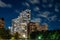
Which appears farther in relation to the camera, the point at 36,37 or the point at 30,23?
the point at 30,23

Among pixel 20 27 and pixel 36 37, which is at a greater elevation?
pixel 20 27

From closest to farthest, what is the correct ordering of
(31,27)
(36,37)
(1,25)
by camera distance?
(36,37) → (1,25) → (31,27)

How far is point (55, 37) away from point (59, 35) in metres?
1.25

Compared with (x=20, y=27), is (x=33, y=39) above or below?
below

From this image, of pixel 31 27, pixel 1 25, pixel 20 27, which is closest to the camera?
pixel 1 25

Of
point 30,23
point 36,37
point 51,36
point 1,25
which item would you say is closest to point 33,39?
point 36,37

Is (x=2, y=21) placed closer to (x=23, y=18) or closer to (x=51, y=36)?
(x=23, y=18)

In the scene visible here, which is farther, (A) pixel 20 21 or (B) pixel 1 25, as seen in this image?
(A) pixel 20 21

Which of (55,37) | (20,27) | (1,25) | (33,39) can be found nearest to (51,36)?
(55,37)

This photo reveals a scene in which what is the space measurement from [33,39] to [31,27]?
78.7 ft

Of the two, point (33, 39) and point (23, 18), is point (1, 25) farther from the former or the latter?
point (33, 39)

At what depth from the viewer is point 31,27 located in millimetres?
65375

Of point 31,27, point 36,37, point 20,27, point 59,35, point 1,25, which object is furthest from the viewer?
point 20,27

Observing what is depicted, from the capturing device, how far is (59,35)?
38188 millimetres
